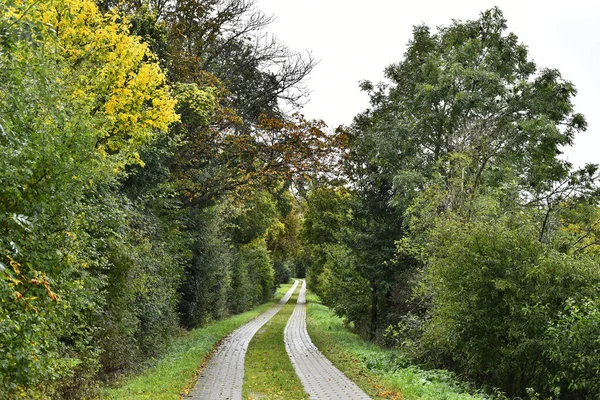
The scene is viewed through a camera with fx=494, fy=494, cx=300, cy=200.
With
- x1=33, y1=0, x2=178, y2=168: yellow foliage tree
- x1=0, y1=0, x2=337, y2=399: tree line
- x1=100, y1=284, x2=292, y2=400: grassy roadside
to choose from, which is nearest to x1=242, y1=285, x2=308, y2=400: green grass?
x1=100, y1=284, x2=292, y2=400: grassy roadside

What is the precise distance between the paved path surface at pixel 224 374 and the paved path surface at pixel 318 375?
66.3 inches

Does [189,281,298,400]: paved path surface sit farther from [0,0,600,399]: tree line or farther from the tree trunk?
the tree trunk

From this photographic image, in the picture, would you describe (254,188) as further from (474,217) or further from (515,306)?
(515,306)

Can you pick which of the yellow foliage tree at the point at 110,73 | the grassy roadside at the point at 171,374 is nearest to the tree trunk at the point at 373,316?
the grassy roadside at the point at 171,374

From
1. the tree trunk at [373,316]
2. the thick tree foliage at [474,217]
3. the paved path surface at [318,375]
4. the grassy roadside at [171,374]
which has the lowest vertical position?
the paved path surface at [318,375]

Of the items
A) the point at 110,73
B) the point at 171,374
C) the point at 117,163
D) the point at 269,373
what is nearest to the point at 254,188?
the point at 269,373

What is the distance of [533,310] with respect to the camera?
397 inches

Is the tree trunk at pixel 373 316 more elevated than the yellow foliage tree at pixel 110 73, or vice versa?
the yellow foliage tree at pixel 110 73

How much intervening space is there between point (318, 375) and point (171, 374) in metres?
3.99

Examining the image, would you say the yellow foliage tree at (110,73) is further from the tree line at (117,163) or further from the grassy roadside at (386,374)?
the grassy roadside at (386,374)

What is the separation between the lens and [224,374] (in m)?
13.6

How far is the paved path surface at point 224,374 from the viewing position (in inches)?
431

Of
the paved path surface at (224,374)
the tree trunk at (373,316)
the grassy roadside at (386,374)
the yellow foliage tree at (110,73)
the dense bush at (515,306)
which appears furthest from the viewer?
the tree trunk at (373,316)

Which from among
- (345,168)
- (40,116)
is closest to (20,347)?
(40,116)
